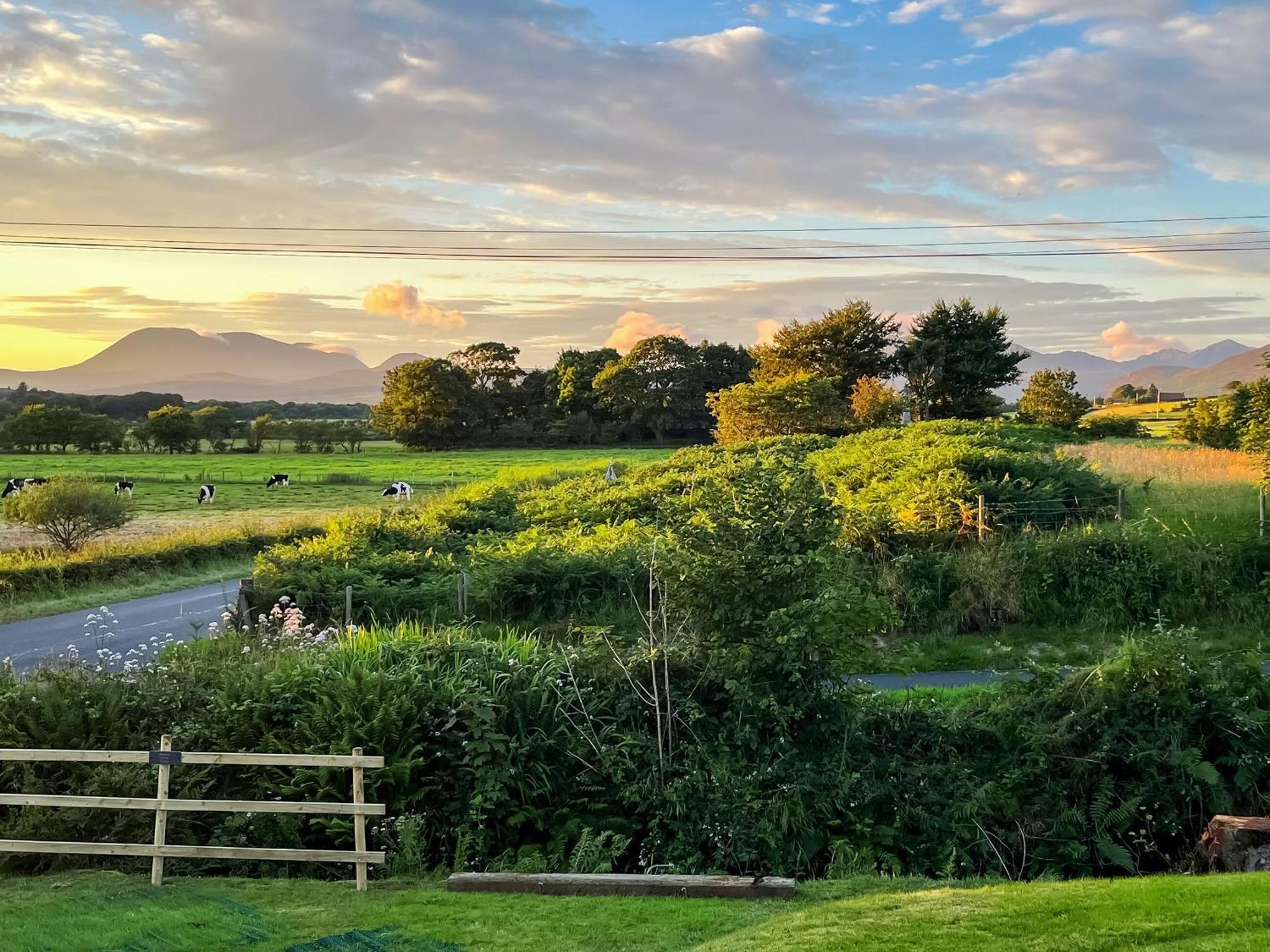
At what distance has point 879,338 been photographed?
69688 millimetres

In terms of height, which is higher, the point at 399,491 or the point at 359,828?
the point at 399,491

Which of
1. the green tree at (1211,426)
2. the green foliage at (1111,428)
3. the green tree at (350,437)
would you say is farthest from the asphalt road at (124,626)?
the green tree at (350,437)

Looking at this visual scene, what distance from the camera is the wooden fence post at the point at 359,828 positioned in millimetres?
8078

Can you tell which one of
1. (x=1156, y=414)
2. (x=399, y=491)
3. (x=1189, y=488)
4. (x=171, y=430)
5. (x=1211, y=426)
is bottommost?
(x=399, y=491)

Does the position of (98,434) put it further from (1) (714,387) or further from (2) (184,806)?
(2) (184,806)

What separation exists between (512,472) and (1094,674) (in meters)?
34.4

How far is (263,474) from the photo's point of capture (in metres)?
61.7

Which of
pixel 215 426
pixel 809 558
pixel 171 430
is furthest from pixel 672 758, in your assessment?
pixel 215 426

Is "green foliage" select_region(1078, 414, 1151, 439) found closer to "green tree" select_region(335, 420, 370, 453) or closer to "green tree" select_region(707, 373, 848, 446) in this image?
"green tree" select_region(707, 373, 848, 446)

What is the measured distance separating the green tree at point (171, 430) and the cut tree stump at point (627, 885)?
75.8 metres

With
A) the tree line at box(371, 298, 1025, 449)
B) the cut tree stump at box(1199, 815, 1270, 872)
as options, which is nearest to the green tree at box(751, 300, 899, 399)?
the tree line at box(371, 298, 1025, 449)

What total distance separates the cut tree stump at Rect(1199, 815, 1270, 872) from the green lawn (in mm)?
1826

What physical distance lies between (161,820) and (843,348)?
6422cm

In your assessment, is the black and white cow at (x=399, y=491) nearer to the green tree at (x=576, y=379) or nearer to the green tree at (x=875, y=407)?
the green tree at (x=875, y=407)
